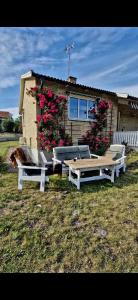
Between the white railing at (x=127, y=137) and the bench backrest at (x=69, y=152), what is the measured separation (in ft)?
16.0

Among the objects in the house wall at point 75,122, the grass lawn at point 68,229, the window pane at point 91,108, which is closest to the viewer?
the grass lawn at point 68,229

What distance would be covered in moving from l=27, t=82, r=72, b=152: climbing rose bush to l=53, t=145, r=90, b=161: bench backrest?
1059mm

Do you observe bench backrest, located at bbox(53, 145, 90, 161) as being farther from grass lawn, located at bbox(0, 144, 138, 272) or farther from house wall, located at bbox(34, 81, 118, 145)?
house wall, located at bbox(34, 81, 118, 145)

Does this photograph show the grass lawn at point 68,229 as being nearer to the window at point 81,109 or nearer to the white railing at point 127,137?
the window at point 81,109

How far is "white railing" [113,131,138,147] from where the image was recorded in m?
11.1

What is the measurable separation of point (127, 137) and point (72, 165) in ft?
23.6

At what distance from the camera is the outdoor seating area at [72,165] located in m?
5.07

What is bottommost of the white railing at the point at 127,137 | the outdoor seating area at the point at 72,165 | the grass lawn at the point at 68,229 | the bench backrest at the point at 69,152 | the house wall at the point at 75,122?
the grass lawn at the point at 68,229

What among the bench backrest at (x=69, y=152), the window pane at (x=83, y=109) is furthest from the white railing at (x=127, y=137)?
the bench backrest at (x=69, y=152)

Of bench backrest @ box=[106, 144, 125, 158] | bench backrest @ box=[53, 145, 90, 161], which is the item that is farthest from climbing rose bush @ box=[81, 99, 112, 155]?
bench backrest @ box=[53, 145, 90, 161]

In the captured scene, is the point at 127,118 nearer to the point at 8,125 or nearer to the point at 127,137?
the point at 127,137
